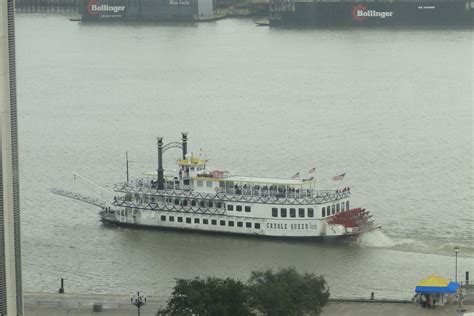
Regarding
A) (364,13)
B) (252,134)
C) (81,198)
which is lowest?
(252,134)

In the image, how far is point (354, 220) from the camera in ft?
181

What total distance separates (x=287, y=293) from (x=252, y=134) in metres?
34.4

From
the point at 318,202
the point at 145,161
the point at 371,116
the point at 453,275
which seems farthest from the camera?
the point at 371,116

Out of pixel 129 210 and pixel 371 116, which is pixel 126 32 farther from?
pixel 129 210

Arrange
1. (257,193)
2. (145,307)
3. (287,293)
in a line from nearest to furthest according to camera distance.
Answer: (287,293) < (145,307) < (257,193)

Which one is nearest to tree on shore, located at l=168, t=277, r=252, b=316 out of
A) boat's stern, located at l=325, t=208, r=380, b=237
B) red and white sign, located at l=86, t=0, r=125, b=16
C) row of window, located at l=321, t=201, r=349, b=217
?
boat's stern, located at l=325, t=208, r=380, b=237

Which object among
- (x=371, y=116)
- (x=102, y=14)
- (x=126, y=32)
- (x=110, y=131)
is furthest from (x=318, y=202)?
(x=102, y=14)

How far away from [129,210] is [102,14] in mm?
89504

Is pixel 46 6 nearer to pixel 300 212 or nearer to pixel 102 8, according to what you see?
pixel 102 8

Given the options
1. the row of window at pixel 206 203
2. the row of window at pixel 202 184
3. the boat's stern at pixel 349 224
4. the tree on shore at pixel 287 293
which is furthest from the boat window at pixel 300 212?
the tree on shore at pixel 287 293

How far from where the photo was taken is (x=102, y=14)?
146 metres

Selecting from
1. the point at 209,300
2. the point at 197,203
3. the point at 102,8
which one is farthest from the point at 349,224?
the point at 102,8

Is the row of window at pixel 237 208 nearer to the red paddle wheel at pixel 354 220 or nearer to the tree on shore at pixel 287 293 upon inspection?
the red paddle wheel at pixel 354 220

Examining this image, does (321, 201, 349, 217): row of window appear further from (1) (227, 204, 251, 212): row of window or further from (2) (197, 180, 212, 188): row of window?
(2) (197, 180, 212, 188): row of window
